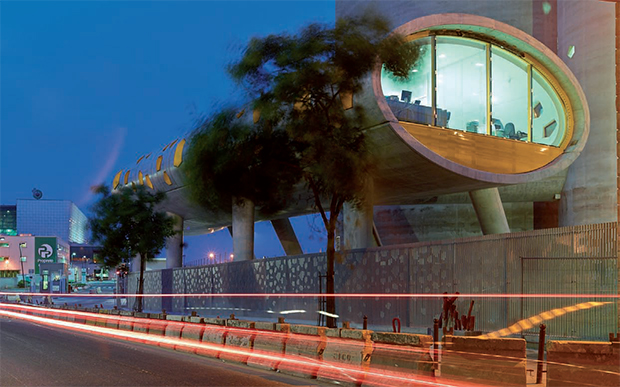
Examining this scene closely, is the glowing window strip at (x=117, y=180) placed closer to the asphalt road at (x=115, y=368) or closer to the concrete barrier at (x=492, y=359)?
the asphalt road at (x=115, y=368)

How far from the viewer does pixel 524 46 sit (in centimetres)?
3453

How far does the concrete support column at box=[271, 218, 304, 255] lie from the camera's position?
61.9 meters

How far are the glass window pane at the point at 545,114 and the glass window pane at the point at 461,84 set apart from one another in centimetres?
292

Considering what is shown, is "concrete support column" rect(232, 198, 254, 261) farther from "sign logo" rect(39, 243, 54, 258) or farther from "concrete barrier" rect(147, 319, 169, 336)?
"sign logo" rect(39, 243, 54, 258)

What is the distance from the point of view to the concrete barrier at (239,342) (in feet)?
54.1

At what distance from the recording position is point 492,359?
10508 mm

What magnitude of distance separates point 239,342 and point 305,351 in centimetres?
344

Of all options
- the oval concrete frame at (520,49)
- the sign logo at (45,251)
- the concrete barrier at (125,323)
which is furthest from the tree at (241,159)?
the sign logo at (45,251)

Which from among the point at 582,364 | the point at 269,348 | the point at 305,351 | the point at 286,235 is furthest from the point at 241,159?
the point at 286,235

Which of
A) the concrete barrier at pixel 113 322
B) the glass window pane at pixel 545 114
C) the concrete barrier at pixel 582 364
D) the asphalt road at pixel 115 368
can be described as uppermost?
the glass window pane at pixel 545 114

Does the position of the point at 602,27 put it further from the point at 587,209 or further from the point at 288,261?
the point at 288,261

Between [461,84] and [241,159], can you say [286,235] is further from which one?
[241,159]

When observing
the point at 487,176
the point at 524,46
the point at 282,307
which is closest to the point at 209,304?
the point at 282,307

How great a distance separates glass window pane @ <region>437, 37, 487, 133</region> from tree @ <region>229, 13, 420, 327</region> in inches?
305
